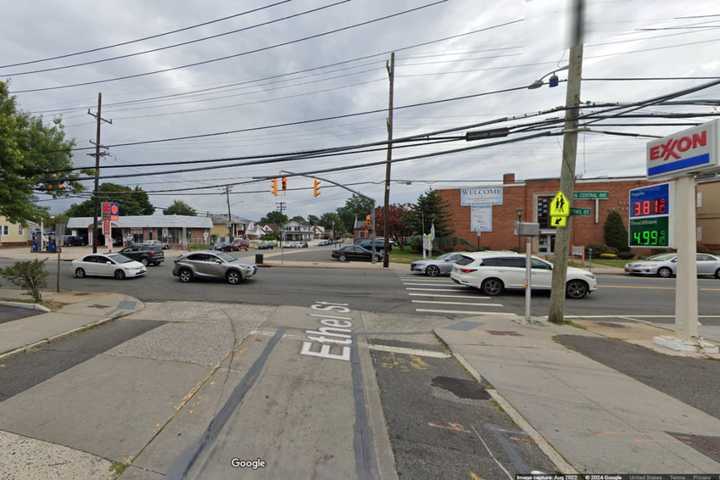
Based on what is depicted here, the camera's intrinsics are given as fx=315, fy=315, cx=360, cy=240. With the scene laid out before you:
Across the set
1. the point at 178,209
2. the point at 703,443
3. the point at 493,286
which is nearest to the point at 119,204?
the point at 178,209

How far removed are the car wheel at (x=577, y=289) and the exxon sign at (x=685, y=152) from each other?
5892 millimetres

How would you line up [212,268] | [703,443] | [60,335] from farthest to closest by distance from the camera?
[212,268], [60,335], [703,443]

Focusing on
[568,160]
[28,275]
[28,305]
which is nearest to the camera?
[568,160]

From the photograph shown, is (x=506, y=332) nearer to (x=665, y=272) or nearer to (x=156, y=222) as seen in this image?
(x=665, y=272)

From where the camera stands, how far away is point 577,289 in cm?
1170

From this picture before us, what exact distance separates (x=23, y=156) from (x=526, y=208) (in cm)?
3537

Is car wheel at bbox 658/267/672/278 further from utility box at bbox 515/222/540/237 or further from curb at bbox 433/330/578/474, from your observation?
curb at bbox 433/330/578/474

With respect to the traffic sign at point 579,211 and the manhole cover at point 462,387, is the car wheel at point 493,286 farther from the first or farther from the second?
the manhole cover at point 462,387

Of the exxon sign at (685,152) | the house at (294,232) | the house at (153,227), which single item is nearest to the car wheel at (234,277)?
the exxon sign at (685,152)

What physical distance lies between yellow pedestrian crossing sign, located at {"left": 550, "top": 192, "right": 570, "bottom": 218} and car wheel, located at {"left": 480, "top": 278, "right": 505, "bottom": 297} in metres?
4.88

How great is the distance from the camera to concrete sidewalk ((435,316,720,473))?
110 inches

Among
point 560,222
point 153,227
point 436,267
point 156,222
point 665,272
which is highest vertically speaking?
point 156,222

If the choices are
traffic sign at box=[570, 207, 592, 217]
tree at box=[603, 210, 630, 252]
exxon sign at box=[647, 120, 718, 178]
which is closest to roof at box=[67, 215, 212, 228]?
traffic sign at box=[570, 207, 592, 217]

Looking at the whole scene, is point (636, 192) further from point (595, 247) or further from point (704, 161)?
point (595, 247)
